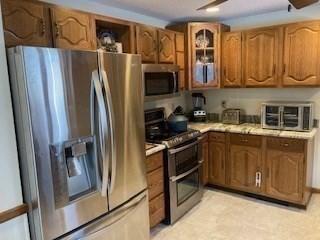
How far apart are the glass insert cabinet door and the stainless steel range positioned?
0.71 m

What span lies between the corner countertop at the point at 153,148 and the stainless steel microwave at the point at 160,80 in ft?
1.62

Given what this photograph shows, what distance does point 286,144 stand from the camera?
9.95 ft

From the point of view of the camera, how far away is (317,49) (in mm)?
2965

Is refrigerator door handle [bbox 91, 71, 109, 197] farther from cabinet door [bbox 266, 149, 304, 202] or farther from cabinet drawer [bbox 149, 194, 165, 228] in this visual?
cabinet door [bbox 266, 149, 304, 202]

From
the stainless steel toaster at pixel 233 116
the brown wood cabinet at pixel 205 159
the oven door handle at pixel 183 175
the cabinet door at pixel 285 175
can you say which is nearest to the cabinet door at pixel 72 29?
the oven door handle at pixel 183 175

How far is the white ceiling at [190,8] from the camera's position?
2.75 m

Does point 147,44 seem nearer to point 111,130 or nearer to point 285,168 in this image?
point 111,130

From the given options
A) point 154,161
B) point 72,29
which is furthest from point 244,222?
point 72,29

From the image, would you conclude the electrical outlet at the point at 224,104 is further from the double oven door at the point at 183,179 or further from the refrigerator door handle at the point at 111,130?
the refrigerator door handle at the point at 111,130

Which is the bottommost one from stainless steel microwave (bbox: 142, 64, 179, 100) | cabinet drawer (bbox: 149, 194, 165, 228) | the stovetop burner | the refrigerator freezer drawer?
cabinet drawer (bbox: 149, 194, 165, 228)

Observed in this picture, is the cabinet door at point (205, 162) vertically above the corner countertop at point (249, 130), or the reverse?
the corner countertop at point (249, 130)

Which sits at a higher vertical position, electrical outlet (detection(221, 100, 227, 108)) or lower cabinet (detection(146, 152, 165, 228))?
electrical outlet (detection(221, 100, 227, 108))

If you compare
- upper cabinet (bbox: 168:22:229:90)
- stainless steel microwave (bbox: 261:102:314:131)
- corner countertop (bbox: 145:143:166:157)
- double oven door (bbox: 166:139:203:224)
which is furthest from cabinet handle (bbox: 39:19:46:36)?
stainless steel microwave (bbox: 261:102:314:131)

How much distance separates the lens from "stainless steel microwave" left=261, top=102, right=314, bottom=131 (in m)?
3.09
